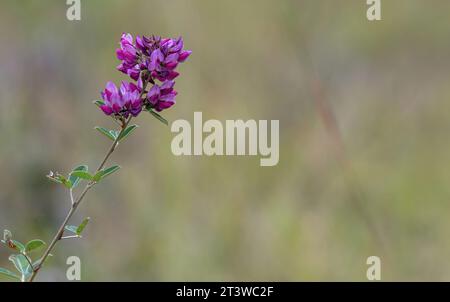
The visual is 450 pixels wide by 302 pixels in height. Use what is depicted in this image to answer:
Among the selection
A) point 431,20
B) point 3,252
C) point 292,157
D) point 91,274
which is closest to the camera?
point 91,274

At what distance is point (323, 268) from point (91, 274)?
1.00 meters

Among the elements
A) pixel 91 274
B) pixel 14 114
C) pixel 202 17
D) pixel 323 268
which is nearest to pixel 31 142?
pixel 14 114

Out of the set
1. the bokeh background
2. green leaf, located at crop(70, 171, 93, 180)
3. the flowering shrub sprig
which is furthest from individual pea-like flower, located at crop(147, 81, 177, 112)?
the bokeh background

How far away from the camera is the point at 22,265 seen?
1.25m

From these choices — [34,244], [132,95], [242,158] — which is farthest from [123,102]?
[242,158]

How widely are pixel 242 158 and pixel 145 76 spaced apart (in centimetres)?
216

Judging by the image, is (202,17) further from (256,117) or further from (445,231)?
(445,231)

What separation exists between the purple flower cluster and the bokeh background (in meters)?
1.85

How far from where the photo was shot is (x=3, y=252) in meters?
3.26

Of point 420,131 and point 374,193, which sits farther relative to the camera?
point 420,131

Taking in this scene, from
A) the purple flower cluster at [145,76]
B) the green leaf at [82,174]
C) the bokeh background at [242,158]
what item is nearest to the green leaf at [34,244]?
the green leaf at [82,174]

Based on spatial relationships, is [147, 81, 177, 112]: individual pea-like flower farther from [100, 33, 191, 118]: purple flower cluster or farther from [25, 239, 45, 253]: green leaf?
[25, 239, 45, 253]: green leaf

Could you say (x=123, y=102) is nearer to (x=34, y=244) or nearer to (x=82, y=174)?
(x=82, y=174)

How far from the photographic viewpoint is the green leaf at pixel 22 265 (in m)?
1.18
